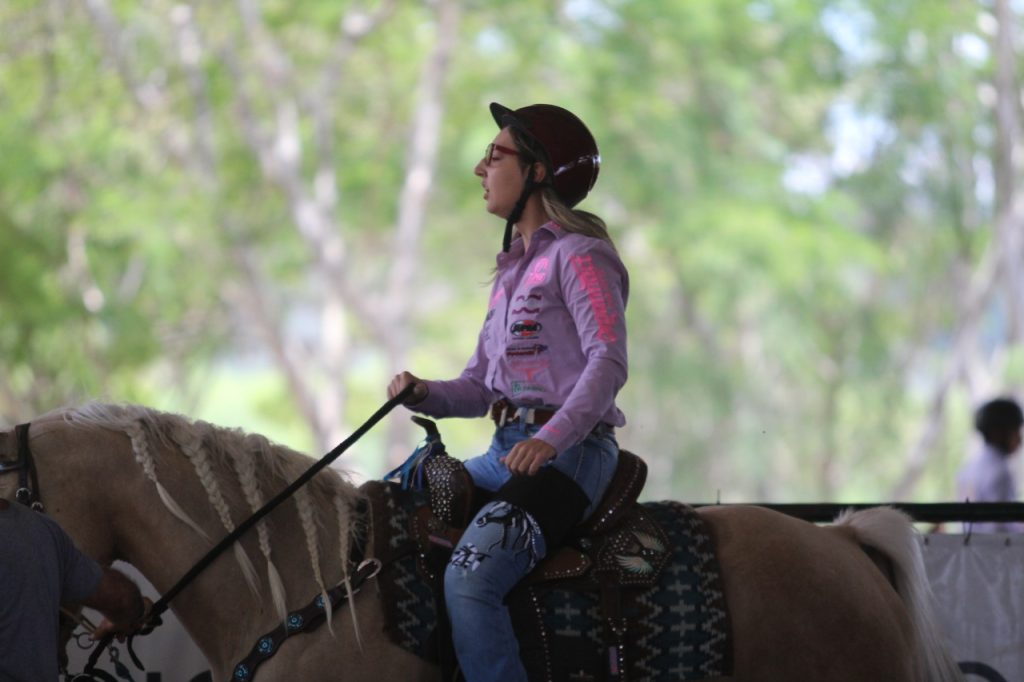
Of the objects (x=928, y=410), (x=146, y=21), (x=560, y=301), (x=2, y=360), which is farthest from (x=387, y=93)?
(x=560, y=301)

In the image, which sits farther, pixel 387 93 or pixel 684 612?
pixel 387 93

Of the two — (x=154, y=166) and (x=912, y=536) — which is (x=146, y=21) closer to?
(x=154, y=166)

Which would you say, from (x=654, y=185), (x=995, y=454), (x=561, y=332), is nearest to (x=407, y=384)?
(x=561, y=332)

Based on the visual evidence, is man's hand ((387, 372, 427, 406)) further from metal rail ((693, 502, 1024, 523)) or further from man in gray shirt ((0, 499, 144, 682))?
metal rail ((693, 502, 1024, 523))

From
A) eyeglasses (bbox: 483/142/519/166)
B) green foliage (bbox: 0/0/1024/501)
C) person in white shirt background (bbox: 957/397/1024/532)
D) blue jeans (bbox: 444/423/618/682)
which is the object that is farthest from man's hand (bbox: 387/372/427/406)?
green foliage (bbox: 0/0/1024/501)

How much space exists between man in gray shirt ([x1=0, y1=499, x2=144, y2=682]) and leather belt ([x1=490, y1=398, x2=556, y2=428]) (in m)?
0.93

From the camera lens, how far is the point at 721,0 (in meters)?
14.0

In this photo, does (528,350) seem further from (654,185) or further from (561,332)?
(654,185)

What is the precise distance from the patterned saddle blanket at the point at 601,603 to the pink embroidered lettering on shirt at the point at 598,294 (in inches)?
17.9

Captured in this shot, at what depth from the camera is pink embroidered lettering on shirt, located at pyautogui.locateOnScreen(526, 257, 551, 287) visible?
271 centimetres

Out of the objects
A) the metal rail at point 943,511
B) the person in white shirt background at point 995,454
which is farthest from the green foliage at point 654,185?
the metal rail at point 943,511

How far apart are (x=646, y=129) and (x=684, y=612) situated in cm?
1166

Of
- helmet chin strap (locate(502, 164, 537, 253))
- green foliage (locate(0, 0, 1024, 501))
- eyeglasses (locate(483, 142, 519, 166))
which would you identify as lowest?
helmet chin strap (locate(502, 164, 537, 253))

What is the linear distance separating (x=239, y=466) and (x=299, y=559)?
24 cm
